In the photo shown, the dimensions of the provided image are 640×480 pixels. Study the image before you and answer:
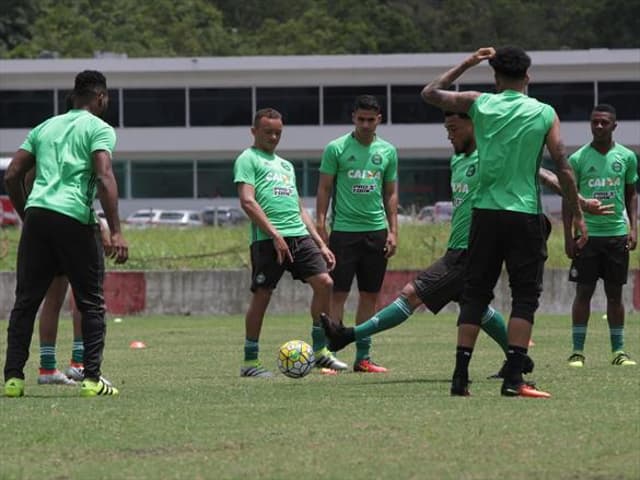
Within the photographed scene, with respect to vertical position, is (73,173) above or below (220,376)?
above

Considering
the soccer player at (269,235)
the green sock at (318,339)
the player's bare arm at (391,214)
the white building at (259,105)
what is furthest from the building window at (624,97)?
the soccer player at (269,235)

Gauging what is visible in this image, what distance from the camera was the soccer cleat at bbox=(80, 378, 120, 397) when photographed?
1062cm

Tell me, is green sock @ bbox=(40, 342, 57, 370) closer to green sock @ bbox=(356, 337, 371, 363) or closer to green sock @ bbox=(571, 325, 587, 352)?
green sock @ bbox=(356, 337, 371, 363)

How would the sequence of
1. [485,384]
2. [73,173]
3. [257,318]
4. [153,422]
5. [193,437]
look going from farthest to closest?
[257,318] → [485,384] → [73,173] → [153,422] → [193,437]

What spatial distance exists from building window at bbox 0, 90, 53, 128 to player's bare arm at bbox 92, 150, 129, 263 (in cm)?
6703

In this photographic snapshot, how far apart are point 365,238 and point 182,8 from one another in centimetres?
10720

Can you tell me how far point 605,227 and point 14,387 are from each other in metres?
5.82

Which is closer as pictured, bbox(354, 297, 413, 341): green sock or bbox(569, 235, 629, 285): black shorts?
bbox(354, 297, 413, 341): green sock

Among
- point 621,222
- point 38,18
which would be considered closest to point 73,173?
point 621,222

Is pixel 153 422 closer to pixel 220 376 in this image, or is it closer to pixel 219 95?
pixel 220 376

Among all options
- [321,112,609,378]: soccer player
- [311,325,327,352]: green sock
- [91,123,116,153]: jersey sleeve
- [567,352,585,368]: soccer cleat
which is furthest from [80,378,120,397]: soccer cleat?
[567,352,585,368]: soccer cleat

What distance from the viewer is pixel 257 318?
12.8 m

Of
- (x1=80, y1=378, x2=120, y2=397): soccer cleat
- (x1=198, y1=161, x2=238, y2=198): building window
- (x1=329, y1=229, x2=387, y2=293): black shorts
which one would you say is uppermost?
(x1=329, y1=229, x2=387, y2=293): black shorts

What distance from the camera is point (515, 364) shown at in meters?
9.97
